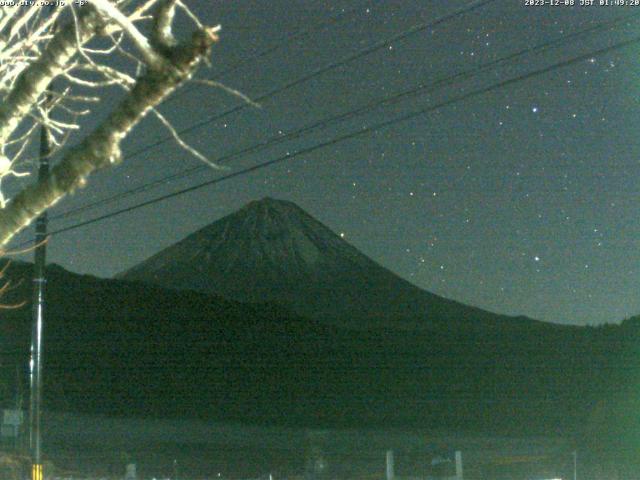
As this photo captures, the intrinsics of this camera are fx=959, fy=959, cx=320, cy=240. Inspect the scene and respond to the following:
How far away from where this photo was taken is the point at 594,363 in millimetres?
55844

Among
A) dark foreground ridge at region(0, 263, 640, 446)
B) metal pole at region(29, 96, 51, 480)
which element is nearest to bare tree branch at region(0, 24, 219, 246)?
metal pole at region(29, 96, 51, 480)

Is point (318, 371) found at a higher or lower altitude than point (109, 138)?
higher

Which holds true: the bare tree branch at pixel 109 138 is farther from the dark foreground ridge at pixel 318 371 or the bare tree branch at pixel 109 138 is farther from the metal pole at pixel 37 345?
the dark foreground ridge at pixel 318 371

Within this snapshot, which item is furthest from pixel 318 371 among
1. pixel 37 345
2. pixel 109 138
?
pixel 109 138

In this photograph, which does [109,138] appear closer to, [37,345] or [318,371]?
[37,345]

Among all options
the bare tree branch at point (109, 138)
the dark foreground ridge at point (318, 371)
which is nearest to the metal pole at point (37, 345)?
the bare tree branch at point (109, 138)

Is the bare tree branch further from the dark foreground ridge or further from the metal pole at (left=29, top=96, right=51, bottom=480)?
the dark foreground ridge

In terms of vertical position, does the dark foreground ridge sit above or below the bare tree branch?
above

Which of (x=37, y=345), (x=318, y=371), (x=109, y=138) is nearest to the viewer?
(x=109, y=138)

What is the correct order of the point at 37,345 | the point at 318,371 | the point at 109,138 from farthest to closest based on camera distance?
the point at 318,371, the point at 37,345, the point at 109,138

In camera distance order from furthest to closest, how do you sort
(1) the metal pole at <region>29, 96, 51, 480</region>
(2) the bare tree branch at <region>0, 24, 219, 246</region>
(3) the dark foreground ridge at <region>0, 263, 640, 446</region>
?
(3) the dark foreground ridge at <region>0, 263, 640, 446</region>
(1) the metal pole at <region>29, 96, 51, 480</region>
(2) the bare tree branch at <region>0, 24, 219, 246</region>

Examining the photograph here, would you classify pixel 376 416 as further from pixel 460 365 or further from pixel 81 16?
pixel 81 16

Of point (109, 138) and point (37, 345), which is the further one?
point (37, 345)

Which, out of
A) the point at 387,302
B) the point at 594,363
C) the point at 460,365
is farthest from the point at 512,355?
the point at 387,302
